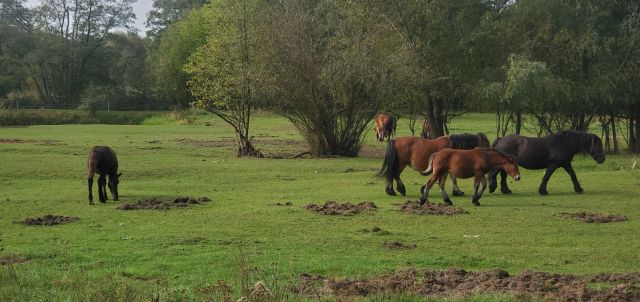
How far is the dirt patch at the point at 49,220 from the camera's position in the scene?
1431 centimetres

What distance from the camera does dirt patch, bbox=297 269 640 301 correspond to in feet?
25.1

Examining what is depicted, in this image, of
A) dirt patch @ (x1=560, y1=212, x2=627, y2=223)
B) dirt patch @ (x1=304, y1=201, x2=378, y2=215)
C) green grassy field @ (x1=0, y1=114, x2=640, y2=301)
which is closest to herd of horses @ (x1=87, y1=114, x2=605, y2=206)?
green grassy field @ (x1=0, y1=114, x2=640, y2=301)

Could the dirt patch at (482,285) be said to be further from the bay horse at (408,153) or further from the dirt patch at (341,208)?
the bay horse at (408,153)

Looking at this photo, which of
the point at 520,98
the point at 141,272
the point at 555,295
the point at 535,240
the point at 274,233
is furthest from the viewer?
the point at 520,98

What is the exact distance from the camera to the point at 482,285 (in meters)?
8.23

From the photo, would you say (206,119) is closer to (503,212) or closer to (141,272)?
(503,212)

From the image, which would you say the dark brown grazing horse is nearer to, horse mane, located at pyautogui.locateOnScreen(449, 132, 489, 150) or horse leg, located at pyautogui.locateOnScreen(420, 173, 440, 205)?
horse leg, located at pyautogui.locateOnScreen(420, 173, 440, 205)

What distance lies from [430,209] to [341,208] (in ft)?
6.26

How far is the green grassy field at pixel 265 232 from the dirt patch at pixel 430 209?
1.04 ft

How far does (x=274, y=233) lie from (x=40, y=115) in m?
52.8

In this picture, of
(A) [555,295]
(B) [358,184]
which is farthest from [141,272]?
(B) [358,184]

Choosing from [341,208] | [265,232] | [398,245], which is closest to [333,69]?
[341,208]

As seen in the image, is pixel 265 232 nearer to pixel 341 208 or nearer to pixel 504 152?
pixel 341 208

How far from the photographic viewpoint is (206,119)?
61.6 metres
